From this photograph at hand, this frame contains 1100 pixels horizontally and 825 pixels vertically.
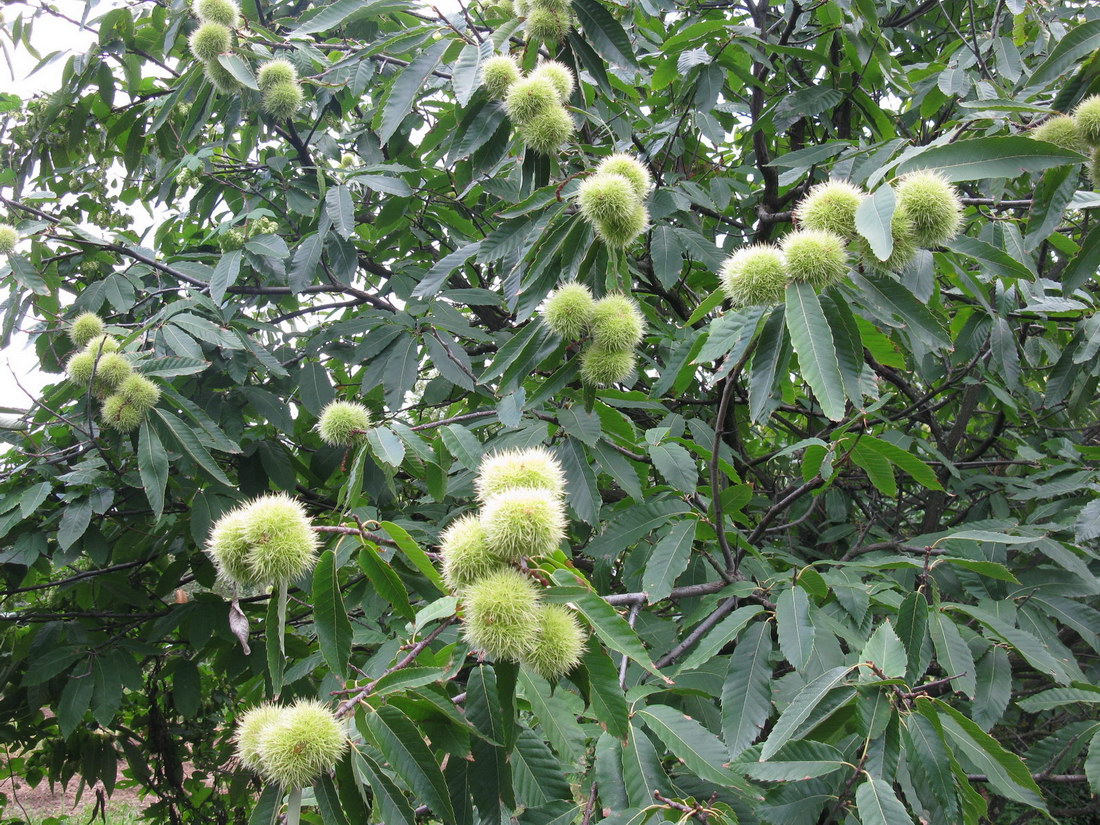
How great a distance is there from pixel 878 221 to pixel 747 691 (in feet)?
3.03

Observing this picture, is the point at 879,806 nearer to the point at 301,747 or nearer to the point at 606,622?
the point at 606,622

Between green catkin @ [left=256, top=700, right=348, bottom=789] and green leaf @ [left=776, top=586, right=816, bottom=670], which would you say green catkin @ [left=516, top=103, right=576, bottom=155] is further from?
green catkin @ [left=256, top=700, right=348, bottom=789]

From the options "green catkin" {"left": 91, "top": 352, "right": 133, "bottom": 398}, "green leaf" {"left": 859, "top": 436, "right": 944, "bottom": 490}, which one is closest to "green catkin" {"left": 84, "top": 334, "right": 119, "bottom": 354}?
"green catkin" {"left": 91, "top": 352, "right": 133, "bottom": 398}

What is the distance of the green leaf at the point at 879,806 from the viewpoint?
3.54 ft

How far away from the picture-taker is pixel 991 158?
4.15 feet

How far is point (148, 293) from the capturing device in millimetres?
3049

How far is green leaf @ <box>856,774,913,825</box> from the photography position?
42.5 inches

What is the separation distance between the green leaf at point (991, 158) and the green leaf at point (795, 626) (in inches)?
34.2

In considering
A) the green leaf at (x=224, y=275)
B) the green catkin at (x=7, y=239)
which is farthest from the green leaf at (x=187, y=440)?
the green catkin at (x=7, y=239)

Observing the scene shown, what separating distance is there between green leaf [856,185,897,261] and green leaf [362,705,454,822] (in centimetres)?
102

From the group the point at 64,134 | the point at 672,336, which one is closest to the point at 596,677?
the point at 672,336

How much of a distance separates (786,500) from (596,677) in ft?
2.91

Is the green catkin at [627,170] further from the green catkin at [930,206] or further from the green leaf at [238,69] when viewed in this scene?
the green leaf at [238,69]

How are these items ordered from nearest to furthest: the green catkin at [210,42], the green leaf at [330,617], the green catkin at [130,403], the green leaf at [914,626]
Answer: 1. the green leaf at [330,617]
2. the green leaf at [914,626]
3. the green catkin at [130,403]
4. the green catkin at [210,42]
